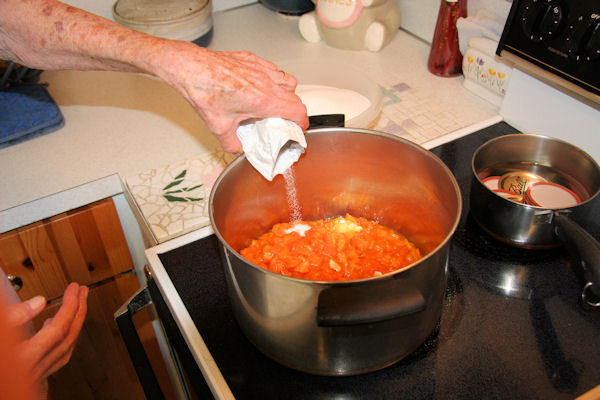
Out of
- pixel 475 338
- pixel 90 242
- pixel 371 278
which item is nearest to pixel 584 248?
pixel 475 338

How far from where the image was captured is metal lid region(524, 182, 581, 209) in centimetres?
77

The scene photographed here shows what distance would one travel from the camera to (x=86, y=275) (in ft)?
3.32

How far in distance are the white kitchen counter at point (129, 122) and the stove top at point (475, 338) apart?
281mm

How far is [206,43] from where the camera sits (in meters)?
1.36

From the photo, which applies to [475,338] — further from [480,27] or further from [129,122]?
[129,122]

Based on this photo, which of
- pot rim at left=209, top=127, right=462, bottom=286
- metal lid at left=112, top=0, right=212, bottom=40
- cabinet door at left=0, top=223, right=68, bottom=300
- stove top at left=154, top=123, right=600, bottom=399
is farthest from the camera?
metal lid at left=112, top=0, right=212, bottom=40

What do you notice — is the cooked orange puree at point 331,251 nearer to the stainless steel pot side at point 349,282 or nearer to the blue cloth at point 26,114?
the stainless steel pot side at point 349,282

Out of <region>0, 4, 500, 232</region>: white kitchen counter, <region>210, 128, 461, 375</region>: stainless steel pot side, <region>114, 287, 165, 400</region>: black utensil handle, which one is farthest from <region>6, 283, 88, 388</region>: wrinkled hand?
<region>0, 4, 500, 232</region>: white kitchen counter

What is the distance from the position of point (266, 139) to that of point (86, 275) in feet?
1.84

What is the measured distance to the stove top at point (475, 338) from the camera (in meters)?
0.60

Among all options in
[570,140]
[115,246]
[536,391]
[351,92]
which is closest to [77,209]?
[115,246]

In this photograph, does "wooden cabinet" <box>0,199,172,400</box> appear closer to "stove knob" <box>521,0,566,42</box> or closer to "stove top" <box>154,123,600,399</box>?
"stove top" <box>154,123,600,399</box>

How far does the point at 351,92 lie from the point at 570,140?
17.0 inches

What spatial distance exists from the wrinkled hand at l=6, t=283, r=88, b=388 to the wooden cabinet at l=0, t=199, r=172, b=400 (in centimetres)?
30
